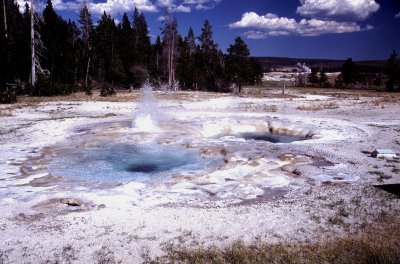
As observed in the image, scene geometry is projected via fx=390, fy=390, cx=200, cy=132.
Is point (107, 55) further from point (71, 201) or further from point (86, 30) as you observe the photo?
point (71, 201)

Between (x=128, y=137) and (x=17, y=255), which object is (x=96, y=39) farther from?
(x=17, y=255)

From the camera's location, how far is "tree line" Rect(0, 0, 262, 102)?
109ft

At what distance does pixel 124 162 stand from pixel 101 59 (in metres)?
34.6

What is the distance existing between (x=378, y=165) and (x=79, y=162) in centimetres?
816

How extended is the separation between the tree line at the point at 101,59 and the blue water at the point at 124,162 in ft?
66.8

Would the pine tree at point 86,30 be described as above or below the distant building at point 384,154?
above

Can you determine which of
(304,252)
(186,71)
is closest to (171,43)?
(186,71)

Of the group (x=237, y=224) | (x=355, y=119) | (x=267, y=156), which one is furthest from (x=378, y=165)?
(x=355, y=119)

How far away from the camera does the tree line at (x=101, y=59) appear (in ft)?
109

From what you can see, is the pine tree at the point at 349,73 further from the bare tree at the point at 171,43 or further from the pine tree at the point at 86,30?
the pine tree at the point at 86,30

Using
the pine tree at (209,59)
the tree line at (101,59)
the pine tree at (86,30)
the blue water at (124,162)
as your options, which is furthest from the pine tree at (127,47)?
the blue water at (124,162)

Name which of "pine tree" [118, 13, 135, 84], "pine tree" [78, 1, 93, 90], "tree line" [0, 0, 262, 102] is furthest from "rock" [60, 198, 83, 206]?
"pine tree" [118, 13, 135, 84]

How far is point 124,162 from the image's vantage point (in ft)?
37.3

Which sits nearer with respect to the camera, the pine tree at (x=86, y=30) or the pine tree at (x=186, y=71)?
the pine tree at (x=86, y=30)
